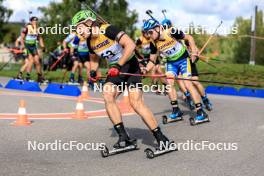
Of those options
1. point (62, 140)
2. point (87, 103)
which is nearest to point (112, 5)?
point (87, 103)

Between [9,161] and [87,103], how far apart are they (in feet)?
22.1

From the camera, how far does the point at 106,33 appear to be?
6965mm

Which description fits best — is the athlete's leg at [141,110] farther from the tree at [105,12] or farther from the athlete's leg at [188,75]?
the tree at [105,12]

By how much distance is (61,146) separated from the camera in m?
7.37

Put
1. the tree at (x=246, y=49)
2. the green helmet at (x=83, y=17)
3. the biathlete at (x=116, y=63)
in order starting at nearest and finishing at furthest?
1. the biathlete at (x=116, y=63)
2. the green helmet at (x=83, y=17)
3. the tree at (x=246, y=49)

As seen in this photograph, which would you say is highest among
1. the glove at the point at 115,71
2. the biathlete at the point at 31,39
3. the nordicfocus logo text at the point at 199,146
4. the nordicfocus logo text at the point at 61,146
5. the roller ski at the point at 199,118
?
the biathlete at the point at 31,39

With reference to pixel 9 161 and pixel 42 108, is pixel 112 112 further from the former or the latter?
pixel 42 108

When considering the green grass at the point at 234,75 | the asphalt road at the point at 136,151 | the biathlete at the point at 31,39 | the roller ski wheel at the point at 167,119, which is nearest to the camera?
the asphalt road at the point at 136,151

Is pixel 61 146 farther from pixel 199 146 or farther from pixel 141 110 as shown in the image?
pixel 199 146

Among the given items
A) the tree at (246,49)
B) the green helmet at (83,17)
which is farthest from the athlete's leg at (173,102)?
the tree at (246,49)

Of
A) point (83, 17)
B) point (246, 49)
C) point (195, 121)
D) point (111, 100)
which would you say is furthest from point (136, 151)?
point (246, 49)

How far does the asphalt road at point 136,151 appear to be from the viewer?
19.5 ft

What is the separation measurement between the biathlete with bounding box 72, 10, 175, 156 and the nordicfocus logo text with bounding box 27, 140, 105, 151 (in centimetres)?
46

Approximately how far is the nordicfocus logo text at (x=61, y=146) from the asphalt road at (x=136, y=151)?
0.12 meters
